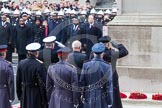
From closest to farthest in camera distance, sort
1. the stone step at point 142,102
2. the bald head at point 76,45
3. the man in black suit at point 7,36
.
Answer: the bald head at point 76,45 → the stone step at point 142,102 → the man in black suit at point 7,36

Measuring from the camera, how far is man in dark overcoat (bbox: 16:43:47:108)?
10.6m

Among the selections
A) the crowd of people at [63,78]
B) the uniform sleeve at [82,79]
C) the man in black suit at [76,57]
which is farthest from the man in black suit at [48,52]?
the uniform sleeve at [82,79]

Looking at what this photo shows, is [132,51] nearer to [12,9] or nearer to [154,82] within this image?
[154,82]

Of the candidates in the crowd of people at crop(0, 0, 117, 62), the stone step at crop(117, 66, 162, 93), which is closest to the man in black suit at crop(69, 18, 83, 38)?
the crowd of people at crop(0, 0, 117, 62)

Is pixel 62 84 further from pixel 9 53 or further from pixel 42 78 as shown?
pixel 9 53

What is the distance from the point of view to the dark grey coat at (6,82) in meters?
10.7

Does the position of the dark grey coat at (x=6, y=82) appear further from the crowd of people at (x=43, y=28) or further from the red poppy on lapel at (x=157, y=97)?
the crowd of people at (x=43, y=28)

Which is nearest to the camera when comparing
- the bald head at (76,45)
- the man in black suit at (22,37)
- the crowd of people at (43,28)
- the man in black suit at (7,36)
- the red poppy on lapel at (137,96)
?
the bald head at (76,45)

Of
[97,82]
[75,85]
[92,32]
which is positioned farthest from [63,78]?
[92,32]

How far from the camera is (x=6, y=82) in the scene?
35.4 feet

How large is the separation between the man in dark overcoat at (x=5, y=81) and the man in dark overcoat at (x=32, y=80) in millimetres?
190

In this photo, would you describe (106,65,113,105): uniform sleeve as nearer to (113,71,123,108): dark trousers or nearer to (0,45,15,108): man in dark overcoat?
(113,71,123,108): dark trousers

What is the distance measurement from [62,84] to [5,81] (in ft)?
4.28

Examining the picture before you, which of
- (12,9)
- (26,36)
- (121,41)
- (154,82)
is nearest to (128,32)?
(121,41)
